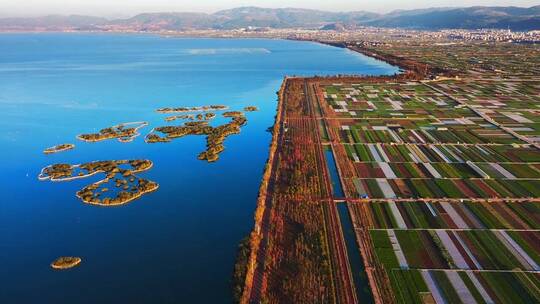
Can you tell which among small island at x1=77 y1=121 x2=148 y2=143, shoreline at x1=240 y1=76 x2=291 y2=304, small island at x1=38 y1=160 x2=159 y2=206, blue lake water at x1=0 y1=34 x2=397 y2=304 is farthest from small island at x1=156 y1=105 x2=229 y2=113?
small island at x1=38 y1=160 x2=159 y2=206

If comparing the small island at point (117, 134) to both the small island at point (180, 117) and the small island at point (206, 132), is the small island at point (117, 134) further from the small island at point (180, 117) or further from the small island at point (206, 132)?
the small island at point (180, 117)

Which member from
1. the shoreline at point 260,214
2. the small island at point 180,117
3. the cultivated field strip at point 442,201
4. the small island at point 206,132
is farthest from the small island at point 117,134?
the cultivated field strip at point 442,201

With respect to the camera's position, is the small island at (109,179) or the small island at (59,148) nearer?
the small island at (109,179)

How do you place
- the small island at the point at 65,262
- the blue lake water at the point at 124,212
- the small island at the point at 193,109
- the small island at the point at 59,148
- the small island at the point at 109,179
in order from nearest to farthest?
the blue lake water at the point at 124,212, the small island at the point at 65,262, the small island at the point at 109,179, the small island at the point at 59,148, the small island at the point at 193,109

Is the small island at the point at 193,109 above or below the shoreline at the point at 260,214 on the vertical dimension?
above

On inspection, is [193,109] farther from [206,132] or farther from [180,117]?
[206,132]

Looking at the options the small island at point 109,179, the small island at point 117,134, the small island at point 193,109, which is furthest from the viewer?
the small island at point 193,109

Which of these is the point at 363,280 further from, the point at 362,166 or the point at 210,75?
the point at 210,75
